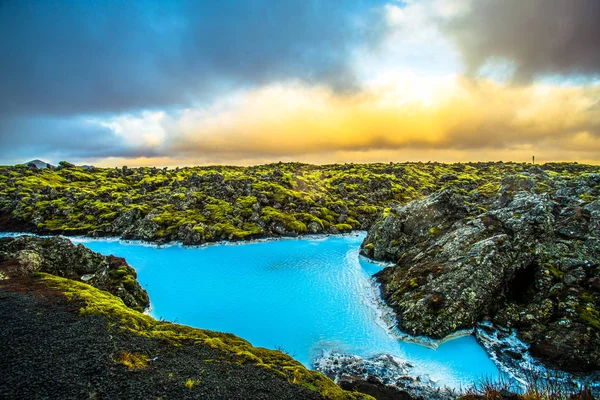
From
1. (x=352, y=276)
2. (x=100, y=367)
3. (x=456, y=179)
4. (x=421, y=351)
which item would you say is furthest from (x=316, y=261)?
(x=456, y=179)

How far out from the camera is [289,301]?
118ft

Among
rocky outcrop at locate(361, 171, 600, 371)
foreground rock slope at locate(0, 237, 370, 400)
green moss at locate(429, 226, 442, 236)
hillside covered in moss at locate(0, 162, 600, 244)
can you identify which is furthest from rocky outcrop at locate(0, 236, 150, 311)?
green moss at locate(429, 226, 442, 236)

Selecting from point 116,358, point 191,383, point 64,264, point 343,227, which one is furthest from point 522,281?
point 343,227

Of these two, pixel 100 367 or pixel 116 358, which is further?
pixel 116 358

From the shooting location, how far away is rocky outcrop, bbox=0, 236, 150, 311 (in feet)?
86.6

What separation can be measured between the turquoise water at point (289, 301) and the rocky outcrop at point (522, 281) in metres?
2.86

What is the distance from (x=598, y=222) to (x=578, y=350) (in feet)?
52.8

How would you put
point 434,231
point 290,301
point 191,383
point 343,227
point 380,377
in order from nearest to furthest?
1. point 191,383
2. point 380,377
3. point 290,301
4. point 434,231
5. point 343,227

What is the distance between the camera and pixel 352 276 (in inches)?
1746

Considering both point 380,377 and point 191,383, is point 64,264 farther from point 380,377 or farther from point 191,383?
point 380,377

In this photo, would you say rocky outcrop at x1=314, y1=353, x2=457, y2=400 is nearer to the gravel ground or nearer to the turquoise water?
the turquoise water

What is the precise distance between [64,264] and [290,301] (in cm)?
2395

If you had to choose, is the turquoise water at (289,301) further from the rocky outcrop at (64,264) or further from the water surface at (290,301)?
the rocky outcrop at (64,264)

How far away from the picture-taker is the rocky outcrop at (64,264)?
26.4 m
